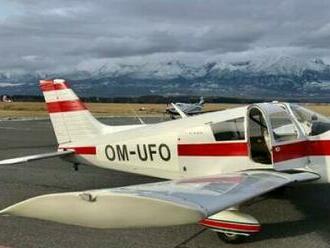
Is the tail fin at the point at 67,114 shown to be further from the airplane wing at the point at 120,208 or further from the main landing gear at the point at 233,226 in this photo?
the airplane wing at the point at 120,208

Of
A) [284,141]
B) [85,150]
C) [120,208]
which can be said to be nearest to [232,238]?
[284,141]

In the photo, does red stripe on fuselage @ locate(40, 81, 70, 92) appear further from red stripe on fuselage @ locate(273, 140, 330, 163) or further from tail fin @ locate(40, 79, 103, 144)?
red stripe on fuselage @ locate(273, 140, 330, 163)

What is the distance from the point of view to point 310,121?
890 cm

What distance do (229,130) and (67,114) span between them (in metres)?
3.62

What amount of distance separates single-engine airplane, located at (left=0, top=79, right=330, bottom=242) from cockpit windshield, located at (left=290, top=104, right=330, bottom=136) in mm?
17

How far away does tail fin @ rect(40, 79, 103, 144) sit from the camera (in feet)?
35.3

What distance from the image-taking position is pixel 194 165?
908 centimetres

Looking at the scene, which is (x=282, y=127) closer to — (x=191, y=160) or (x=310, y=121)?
(x=310, y=121)

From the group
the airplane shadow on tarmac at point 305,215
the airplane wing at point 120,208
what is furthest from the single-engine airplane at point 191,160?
the airplane shadow on tarmac at point 305,215

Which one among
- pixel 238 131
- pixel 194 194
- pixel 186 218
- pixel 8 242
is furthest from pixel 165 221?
pixel 238 131

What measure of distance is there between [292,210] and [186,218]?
14.5 feet

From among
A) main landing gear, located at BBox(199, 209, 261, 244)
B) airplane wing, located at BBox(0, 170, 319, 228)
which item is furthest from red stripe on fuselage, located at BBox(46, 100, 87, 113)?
airplane wing, located at BBox(0, 170, 319, 228)

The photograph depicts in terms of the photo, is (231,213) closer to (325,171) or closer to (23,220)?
(325,171)

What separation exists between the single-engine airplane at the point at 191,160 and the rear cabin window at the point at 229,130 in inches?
0.7
